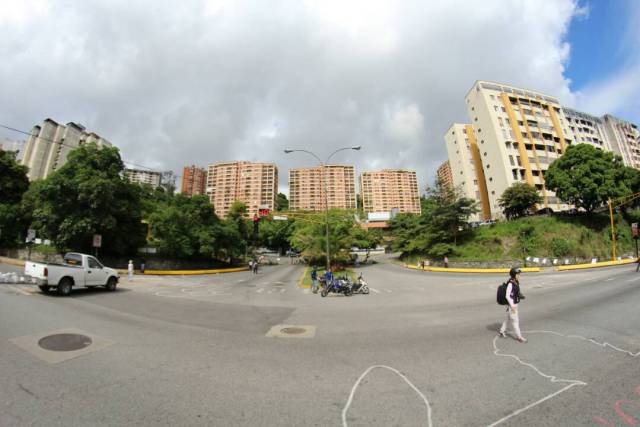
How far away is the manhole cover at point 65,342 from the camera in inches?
209

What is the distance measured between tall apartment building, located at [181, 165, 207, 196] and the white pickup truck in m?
93.8

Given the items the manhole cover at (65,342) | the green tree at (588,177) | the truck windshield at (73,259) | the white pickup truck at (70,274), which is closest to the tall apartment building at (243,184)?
the green tree at (588,177)

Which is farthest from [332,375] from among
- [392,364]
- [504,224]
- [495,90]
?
[495,90]

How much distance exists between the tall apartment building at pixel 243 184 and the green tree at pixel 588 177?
9206cm

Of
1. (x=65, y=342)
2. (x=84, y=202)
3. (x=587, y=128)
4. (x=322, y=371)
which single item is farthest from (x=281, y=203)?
(x=322, y=371)

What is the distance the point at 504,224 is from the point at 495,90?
33.4 meters

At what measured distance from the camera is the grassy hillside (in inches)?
1212

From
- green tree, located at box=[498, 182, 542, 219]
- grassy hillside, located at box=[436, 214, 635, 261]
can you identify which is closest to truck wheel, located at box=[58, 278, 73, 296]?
grassy hillside, located at box=[436, 214, 635, 261]

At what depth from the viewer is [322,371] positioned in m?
4.54

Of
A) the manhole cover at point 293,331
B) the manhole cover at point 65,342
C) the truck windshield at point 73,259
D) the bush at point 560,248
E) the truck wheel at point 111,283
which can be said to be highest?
the bush at point 560,248

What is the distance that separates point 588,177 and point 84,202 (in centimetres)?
5542

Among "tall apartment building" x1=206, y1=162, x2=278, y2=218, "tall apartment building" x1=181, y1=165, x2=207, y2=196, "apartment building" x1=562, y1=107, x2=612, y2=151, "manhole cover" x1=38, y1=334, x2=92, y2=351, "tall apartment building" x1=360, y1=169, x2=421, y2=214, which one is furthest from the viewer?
"tall apartment building" x1=360, y1=169, x2=421, y2=214

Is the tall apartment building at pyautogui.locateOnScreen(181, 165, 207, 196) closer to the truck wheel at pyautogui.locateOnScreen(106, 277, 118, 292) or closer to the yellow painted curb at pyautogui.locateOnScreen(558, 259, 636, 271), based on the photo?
the truck wheel at pyautogui.locateOnScreen(106, 277, 118, 292)

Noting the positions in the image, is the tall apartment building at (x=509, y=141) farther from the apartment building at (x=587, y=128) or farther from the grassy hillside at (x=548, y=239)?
the apartment building at (x=587, y=128)
